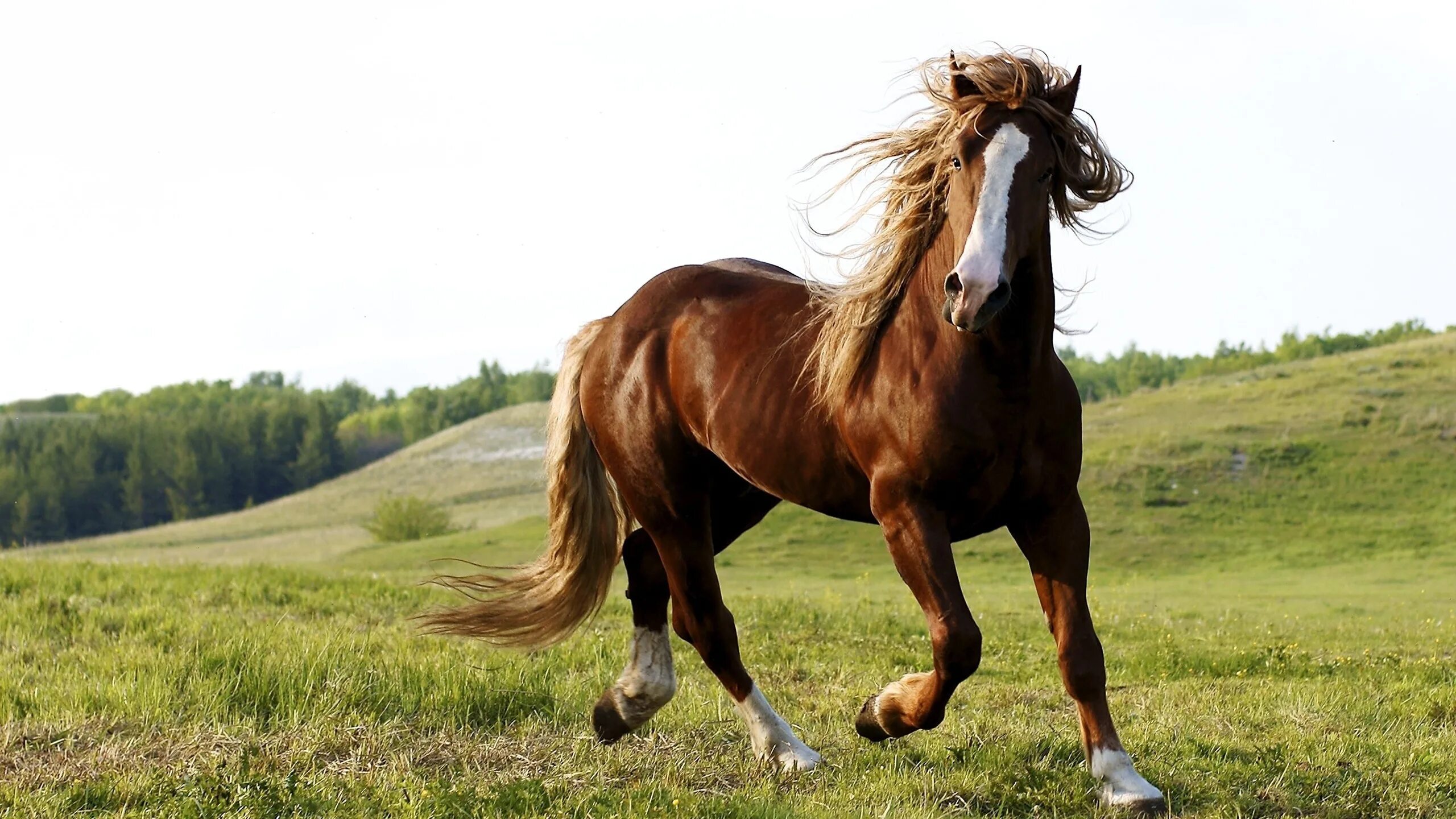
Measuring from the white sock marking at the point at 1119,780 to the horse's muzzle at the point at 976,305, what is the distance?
173cm

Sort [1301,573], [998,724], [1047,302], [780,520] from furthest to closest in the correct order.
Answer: [780,520] < [1301,573] < [998,724] < [1047,302]

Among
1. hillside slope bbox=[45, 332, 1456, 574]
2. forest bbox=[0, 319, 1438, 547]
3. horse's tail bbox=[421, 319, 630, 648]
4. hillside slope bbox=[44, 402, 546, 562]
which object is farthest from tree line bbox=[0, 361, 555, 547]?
horse's tail bbox=[421, 319, 630, 648]

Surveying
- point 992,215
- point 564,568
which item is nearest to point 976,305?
point 992,215

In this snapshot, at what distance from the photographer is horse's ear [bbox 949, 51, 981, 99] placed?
4543 mm

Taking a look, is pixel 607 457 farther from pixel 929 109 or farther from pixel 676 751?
pixel 929 109

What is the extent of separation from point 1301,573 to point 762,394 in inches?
922

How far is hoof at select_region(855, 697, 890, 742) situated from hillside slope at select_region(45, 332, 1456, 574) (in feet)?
52.8

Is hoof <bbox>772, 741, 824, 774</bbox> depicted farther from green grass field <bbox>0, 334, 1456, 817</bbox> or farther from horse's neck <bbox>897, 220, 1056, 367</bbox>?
horse's neck <bbox>897, 220, 1056, 367</bbox>

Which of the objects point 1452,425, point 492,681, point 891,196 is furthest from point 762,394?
point 1452,425

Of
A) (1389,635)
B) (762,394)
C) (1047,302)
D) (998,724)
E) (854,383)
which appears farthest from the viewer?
(1389,635)

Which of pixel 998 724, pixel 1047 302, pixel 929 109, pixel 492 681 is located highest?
pixel 929 109

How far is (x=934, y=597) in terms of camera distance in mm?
4496

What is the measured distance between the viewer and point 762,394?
5.29 metres

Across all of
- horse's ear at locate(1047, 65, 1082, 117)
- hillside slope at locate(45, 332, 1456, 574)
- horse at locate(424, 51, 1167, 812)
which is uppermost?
horse's ear at locate(1047, 65, 1082, 117)
